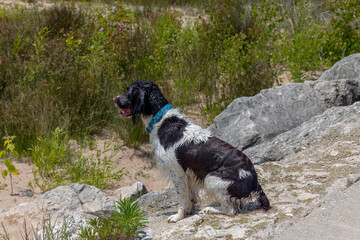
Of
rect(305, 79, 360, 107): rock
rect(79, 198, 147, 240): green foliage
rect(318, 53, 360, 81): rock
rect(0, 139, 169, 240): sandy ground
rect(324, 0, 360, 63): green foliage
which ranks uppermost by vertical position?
rect(324, 0, 360, 63): green foliage

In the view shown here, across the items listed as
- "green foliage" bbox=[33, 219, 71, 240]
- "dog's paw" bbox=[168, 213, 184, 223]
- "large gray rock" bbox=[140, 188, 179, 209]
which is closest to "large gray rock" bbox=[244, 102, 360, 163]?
"large gray rock" bbox=[140, 188, 179, 209]

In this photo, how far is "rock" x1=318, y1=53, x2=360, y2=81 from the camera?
21.1ft

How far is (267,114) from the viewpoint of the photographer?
5500 millimetres

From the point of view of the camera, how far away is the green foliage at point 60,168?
520cm

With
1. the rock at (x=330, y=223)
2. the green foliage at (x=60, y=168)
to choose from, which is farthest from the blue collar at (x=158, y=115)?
the green foliage at (x=60, y=168)

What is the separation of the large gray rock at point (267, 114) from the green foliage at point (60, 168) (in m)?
1.53

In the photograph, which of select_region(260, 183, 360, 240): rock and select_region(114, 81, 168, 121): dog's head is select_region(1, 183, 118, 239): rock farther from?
select_region(260, 183, 360, 240): rock

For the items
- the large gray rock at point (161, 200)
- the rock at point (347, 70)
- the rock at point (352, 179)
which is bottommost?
the large gray rock at point (161, 200)

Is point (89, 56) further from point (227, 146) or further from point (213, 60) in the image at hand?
point (227, 146)

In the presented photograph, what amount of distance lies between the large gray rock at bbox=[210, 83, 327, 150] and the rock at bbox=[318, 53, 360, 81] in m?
0.91

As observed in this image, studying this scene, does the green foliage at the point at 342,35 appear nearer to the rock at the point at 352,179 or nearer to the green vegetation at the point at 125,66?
the green vegetation at the point at 125,66

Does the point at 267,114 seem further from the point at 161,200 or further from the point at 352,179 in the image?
the point at 352,179

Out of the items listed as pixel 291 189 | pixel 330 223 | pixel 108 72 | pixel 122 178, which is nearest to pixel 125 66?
pixel 108 72

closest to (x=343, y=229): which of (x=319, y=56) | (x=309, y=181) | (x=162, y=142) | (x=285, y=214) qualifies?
(x=285, y=214)
